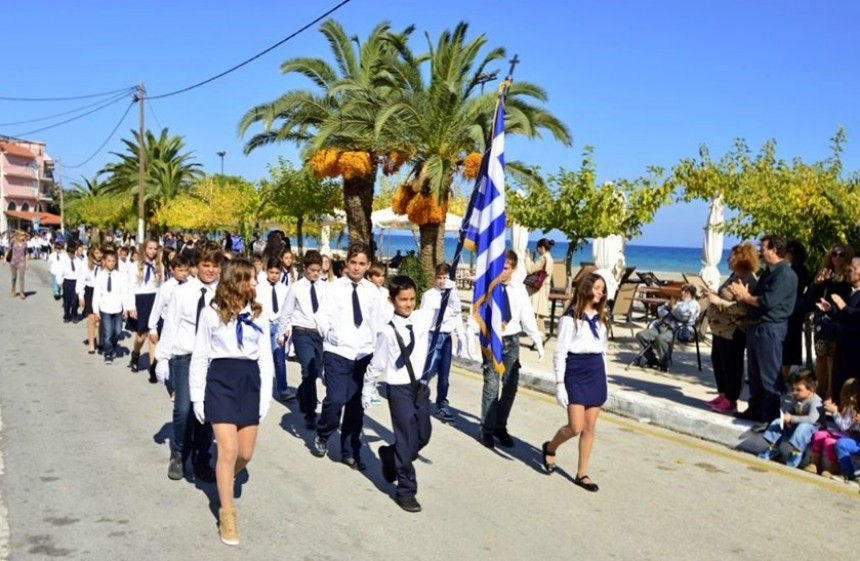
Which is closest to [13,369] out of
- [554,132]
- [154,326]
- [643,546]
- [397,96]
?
[154,326]

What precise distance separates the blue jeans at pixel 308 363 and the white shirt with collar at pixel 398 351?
221cm

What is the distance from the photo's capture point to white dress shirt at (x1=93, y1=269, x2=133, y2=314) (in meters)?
11.8

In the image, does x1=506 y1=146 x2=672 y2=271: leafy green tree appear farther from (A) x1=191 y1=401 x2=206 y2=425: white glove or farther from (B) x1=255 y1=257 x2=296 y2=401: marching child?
(A) x1=191 y1=401 x2=206 y2=425: white glove

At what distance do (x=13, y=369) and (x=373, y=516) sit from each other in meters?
7.52

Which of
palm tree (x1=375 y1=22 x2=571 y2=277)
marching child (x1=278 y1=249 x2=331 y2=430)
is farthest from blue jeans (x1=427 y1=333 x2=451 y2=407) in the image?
palm tree (x1=375 y1=22 x2=571 y2=277)

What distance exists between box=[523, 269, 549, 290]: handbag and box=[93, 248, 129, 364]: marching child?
606cm

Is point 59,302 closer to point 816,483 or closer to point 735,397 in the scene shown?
point 735,397

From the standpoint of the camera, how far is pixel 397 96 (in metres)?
18.4

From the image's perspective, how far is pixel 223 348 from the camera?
16.6 ft

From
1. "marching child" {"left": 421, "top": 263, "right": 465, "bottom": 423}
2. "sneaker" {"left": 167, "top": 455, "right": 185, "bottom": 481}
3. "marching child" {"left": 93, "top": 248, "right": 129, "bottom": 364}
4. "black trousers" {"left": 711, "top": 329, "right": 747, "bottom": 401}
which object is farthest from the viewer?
"marching child" {"left": 93, "top": 248, "right": 129, "bottom": 364}

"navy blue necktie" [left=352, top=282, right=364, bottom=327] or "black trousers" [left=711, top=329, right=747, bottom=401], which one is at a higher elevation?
"navy blue necktie" [left=352, top=282, right=364, bottom=327]

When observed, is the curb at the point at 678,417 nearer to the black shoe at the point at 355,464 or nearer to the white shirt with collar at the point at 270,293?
the black shoe at the point at 355,464

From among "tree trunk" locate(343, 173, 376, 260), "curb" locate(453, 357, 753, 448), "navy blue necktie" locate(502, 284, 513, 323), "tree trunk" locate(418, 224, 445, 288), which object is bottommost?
"curb" locate(453, 357, 753, 448)

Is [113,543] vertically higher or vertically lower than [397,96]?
lower
